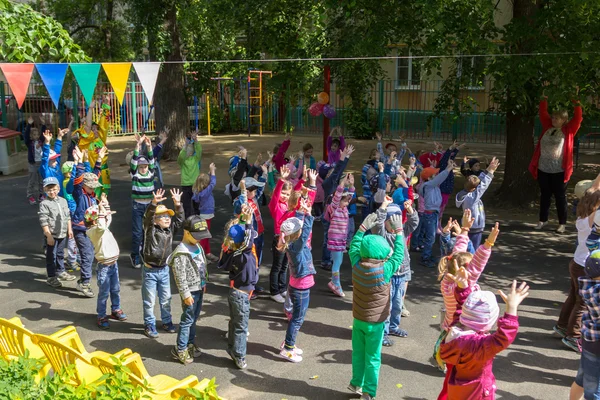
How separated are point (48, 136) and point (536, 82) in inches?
312

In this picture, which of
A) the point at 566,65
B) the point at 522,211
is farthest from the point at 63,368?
the point at 522,211

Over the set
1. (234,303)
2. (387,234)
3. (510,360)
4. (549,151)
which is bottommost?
(510,360)

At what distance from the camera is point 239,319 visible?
574cm

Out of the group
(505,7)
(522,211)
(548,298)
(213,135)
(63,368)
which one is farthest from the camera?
(213,135)

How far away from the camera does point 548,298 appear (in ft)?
25.0

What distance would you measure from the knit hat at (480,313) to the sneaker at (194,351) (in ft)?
9.67

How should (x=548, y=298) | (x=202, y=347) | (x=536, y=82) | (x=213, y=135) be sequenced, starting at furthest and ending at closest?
(x=213, y=135), (x=536, y=82), (x=548, y=298), (x=202, y=347)

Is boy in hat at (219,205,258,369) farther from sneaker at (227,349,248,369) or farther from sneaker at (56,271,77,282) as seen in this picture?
sneaker at (56,271,77,282)

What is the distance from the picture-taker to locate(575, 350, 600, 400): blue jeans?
4.68 meters

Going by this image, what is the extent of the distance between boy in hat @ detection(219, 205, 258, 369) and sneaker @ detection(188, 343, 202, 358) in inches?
16.0

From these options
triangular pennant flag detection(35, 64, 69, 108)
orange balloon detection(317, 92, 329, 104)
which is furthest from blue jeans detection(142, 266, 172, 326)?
orange balloon detection(317, 92, 329, 104)

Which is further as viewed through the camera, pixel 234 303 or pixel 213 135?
pixel 213 135

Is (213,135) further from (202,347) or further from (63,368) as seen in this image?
(63,368)

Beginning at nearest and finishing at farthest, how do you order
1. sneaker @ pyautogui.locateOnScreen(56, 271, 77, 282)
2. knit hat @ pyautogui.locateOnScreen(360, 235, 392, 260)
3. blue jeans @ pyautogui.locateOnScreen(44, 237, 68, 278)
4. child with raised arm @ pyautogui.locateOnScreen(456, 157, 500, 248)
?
1. knit hat @ pyautogui.locateOnScreen(360, 235, 392, 260)
2. child with raised arm @ pyautogui.locateOnScreen(456, 157, 500, 248)
3. blue jeans @ pyautogui.locateOnScreen(44, 237, 68, 278)
4. sneaker @ pyautogui.locateOnScreen(56, 271, 77, 282)
